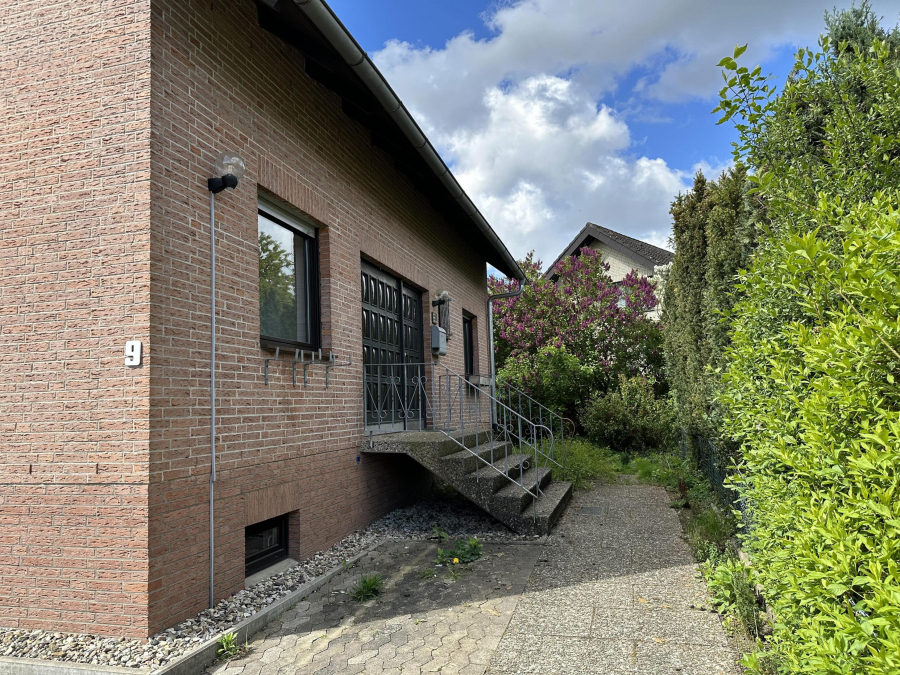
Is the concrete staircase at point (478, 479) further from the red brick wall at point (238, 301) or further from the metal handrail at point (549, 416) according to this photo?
the metal handrail at point (549, 416)

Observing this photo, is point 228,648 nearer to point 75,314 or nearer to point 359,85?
point 75,314

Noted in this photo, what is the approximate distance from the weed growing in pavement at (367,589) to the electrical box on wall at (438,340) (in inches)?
179

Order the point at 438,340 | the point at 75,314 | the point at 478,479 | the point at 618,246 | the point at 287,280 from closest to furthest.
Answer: the point at 75,314 < the point at 287,280 < the point at 478,479 < the point at 438,340 < the point at 618,246

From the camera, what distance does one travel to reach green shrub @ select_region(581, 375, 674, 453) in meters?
11.8

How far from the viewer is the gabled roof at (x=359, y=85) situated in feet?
14.9

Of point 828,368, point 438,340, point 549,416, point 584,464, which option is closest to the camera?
point 828,368

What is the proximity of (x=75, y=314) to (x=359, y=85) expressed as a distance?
131 inches

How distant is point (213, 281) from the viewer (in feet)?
13.2

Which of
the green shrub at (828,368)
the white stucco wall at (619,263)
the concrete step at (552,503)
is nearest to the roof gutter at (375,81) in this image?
the green shrub at (828,368)

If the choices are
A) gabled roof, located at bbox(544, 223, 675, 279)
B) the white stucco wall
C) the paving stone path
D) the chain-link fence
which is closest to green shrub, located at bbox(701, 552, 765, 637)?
the paving stone path

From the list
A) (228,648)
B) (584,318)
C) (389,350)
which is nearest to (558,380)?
(584,318)

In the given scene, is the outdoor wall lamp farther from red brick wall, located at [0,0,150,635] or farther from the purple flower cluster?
the purple flower cluster

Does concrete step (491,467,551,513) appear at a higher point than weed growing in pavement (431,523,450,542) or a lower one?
higher

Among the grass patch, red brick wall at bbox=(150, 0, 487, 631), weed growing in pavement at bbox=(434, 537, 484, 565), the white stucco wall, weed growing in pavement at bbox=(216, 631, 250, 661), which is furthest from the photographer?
the white stucco wall
